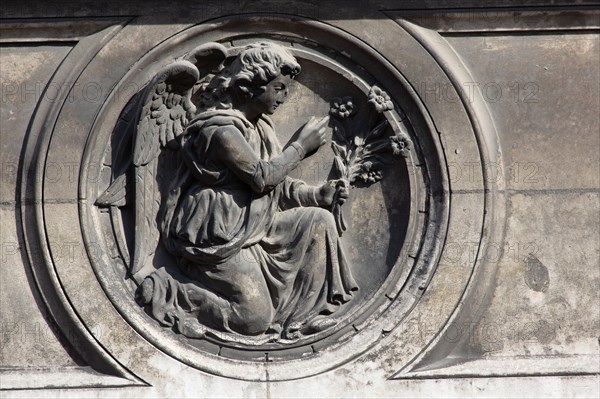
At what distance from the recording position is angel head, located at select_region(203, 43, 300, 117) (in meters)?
10.4

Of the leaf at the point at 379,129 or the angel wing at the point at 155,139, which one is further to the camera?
the leaf at the point at 379,129

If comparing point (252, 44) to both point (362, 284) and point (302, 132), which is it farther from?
point (362, 284)

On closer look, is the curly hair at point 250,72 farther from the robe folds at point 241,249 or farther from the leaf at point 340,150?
the leaf at point 340,150

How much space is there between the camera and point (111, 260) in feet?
34.1

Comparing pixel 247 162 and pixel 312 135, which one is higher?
pixel 312 135

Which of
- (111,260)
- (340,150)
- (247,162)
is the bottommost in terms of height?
(111,260)

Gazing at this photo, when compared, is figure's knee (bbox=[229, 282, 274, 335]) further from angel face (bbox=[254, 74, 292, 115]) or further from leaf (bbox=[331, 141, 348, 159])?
angel face (bbox=[254, 74, 292, 115])

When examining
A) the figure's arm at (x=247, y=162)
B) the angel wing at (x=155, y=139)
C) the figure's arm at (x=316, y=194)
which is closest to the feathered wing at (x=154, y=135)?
the angel wing at (x=155, y=139)

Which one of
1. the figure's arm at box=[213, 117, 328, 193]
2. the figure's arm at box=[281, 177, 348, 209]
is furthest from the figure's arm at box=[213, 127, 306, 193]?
the figure's arm at box=[281, 177, 348, 209]

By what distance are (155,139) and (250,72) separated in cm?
79

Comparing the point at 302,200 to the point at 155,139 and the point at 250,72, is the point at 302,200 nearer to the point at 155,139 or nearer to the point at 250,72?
the point at 250,72

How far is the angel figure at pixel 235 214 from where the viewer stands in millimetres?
10258

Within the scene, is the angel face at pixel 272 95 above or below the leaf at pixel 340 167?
above

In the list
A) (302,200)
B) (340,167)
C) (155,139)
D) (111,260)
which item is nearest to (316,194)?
(302,200)
